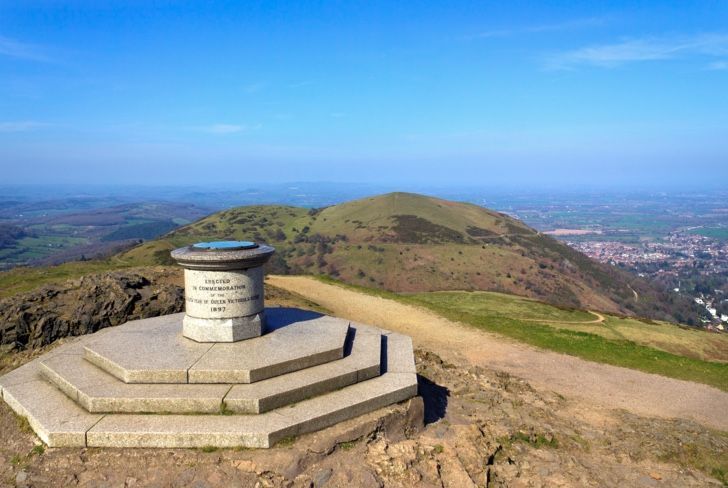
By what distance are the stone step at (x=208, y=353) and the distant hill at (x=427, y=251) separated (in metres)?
38.2

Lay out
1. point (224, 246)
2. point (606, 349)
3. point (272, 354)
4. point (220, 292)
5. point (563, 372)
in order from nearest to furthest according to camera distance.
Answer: point (272, 354) → point (220, 292) → point (224, 246) → point (563, 372) → point (606, 349)

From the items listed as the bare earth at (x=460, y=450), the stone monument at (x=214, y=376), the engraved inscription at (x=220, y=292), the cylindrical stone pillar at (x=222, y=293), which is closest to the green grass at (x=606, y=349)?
the bare earth at (x=460, y=450)

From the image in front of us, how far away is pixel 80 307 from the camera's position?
13.9m

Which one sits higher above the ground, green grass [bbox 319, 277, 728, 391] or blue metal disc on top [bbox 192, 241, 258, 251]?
blue metal disc on top [bbox 192, 241, 258, 251]

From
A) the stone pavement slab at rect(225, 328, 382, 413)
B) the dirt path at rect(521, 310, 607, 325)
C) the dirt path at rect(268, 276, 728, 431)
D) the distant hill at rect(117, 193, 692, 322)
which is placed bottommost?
the distant hill at rect(117, 193, 692, 322)

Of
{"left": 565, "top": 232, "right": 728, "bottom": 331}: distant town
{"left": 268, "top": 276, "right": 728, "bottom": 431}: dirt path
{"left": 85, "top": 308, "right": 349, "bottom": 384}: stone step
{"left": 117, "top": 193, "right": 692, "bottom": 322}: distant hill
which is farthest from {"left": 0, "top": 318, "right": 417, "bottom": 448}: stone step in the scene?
{"left": 565, "top": 232, "right": 728, "bottom": 331}: distant town

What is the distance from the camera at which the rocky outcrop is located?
1297 cm

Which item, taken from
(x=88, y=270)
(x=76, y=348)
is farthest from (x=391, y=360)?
(x=88, y=270)

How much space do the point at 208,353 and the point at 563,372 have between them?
11.5 meters

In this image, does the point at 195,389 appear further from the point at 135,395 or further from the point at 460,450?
the point at 460,450

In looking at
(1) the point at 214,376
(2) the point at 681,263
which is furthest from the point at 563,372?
(2) the point at 681,263

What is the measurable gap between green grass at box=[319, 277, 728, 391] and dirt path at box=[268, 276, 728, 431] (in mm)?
691

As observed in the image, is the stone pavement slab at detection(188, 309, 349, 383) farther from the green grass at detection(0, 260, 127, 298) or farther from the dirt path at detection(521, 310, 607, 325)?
the dirt path at detection(521, 310, 607, 325)

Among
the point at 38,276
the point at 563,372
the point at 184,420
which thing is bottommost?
the point at 563,372
